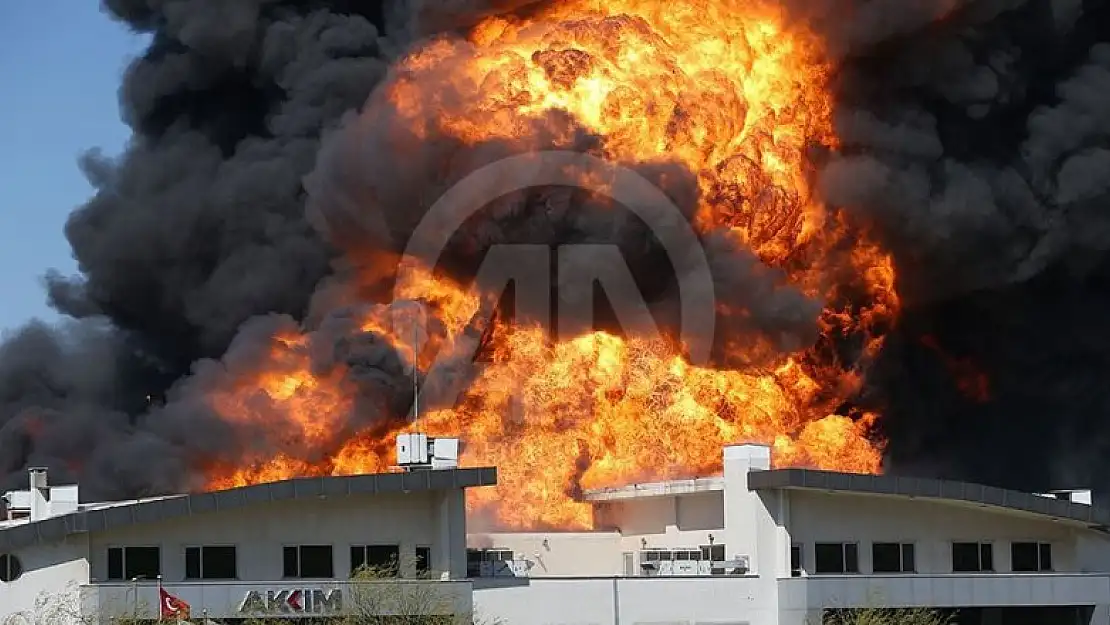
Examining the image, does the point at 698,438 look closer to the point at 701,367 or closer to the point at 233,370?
the point at 701,367

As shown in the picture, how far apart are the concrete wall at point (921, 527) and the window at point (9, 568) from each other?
17116mm

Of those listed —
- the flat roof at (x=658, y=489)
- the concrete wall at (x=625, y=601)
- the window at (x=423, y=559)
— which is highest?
the flat roof at (x=658, y=489)

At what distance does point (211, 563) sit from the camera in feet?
158

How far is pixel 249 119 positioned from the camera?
80.8 metres

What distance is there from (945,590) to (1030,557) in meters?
4.03

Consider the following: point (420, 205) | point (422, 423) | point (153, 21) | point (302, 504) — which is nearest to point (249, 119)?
point (153, 21)

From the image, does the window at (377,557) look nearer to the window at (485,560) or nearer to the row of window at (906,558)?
the window at (485,560)

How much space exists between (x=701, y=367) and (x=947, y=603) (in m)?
18.8

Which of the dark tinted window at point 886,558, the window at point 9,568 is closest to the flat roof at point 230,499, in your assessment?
the window at point 9,568

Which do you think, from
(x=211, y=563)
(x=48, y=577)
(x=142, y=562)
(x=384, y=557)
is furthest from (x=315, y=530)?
(x=48, y=577)

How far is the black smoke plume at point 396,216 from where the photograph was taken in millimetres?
70312

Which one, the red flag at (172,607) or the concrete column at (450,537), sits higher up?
the concrete column at (450,537)

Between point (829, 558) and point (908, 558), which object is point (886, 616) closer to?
point (829, 558)

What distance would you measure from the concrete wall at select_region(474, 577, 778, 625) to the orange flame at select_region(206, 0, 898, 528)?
1512cm
